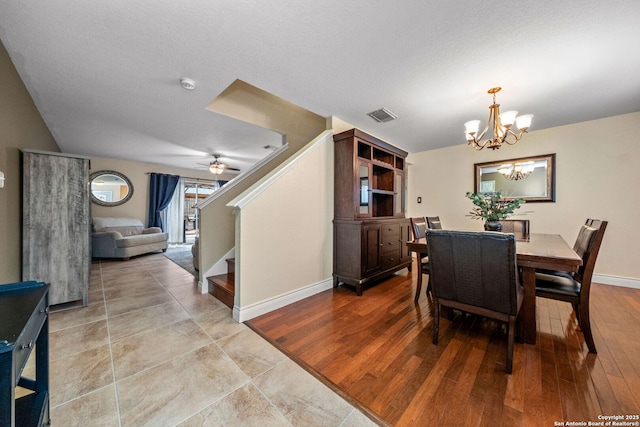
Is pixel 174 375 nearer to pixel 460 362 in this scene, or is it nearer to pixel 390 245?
pixel 460 362

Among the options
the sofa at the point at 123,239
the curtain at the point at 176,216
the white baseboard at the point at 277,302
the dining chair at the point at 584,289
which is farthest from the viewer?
the curtain at the point at 176,216

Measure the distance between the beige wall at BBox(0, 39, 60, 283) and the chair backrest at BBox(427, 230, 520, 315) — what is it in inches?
131

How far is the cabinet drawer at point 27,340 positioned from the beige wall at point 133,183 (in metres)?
6.23

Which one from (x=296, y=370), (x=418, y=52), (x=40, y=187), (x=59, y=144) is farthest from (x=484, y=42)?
(x=59, y=144)

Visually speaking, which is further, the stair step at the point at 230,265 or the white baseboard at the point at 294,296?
the stair step at the point at 230,265

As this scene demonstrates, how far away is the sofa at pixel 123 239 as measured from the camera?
4684mm

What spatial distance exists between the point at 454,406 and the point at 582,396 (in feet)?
2.45

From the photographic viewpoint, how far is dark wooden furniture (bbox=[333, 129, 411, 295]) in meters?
2.84

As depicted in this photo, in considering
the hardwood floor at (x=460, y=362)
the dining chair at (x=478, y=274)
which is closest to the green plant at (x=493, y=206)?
the dining chair at (x=478, y=274)

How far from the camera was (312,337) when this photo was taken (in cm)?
190

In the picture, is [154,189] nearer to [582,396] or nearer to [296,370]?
[296,370]

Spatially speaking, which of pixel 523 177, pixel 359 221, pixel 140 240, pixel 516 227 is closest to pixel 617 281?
pixel 516 227

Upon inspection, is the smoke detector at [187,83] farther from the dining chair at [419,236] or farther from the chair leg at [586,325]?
the chair leg at [586,325]

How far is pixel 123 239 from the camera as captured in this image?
15.5 feet
